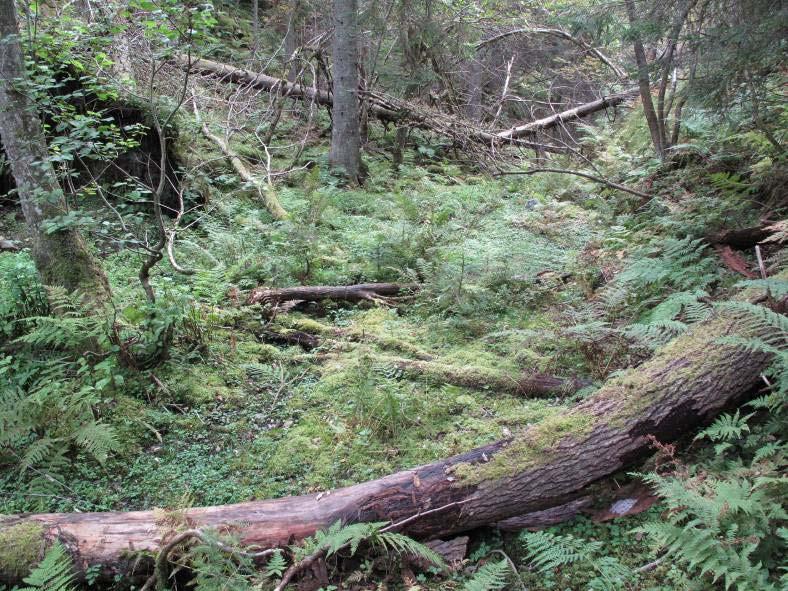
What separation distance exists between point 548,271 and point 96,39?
534 cm

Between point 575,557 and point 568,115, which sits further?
point 568,115

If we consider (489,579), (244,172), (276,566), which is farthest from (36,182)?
(244,172)

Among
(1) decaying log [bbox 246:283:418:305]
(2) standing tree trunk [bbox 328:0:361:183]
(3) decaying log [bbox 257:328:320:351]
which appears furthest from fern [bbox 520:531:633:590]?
(2) standing tree trunk [bbox 328:0:361:183]

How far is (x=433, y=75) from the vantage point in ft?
43.2

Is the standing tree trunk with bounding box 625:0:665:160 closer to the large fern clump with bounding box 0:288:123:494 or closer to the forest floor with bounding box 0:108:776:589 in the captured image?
the forest floor with bounding box 0:108:776:589

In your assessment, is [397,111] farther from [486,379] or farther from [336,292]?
[486,379]

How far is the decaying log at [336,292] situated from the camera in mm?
6898

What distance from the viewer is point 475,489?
3.48m

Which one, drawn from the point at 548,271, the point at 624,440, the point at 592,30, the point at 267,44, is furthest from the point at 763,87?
the point at 267,44

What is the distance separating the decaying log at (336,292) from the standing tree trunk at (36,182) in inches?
75.7

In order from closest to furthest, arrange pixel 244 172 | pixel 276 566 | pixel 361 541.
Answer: pixel 276 566 → pixel 361 541 → pixel 244 172

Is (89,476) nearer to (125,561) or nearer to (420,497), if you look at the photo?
(125,561)

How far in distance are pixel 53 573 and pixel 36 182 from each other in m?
3.60

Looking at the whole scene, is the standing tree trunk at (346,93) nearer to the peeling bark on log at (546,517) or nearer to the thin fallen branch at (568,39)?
the thin fallen branch at (568,39)
